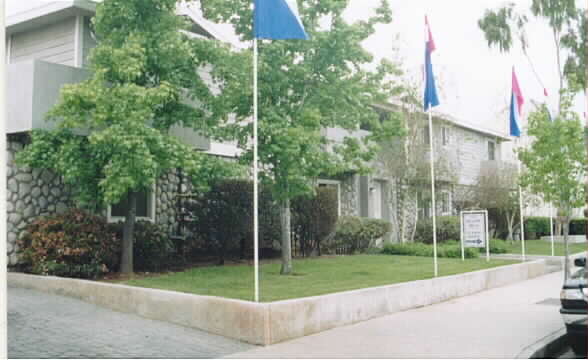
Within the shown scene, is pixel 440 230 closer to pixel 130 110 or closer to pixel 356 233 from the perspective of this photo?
pixel 356 233

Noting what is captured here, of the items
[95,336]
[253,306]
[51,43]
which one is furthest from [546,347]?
[51,43]

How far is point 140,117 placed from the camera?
1005 cm

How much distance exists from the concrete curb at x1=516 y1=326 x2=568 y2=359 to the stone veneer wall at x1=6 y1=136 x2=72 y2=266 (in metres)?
9.85

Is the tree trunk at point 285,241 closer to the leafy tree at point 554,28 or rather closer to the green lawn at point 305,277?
the green lawn at point 305,277

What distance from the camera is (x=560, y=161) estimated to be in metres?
12.2

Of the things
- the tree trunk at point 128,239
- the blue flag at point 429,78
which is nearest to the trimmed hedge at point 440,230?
the blue flag at point 429,78

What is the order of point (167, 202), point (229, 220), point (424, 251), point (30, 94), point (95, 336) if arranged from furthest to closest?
point (424, 251) → point (167, 202) → point (229, 220) → point (30, 94) → point (95, 336)

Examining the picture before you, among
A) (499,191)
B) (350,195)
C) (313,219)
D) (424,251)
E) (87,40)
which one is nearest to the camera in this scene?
(87,40)

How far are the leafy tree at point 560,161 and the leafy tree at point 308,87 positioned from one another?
3.22m

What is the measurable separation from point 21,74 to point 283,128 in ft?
18.4

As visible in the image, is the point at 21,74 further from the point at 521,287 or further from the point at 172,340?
the point at 521,287

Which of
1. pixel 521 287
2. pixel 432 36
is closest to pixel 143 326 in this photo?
pixel 432 36

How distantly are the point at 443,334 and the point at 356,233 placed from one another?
451 inches

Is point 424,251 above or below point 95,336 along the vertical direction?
above
